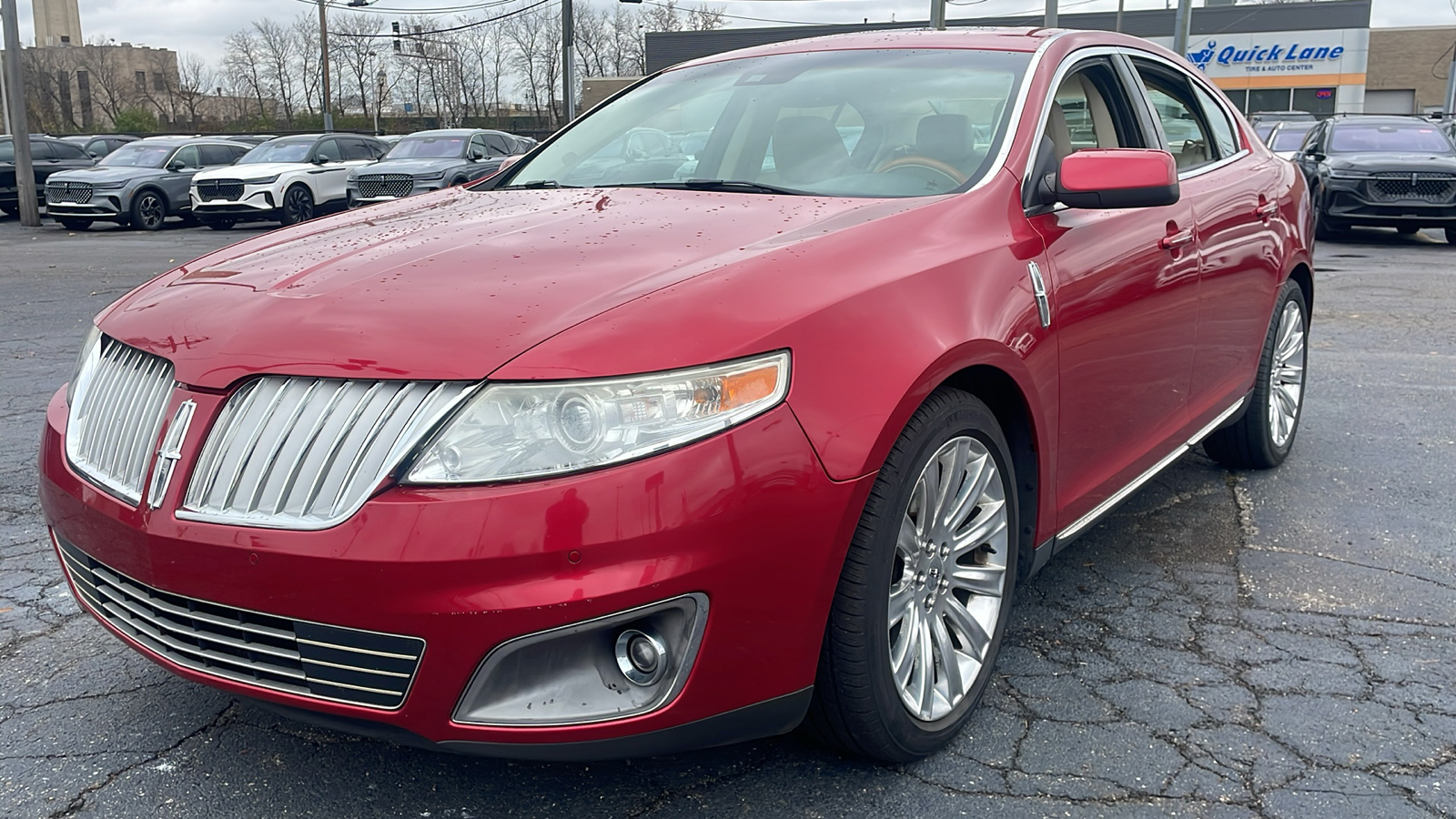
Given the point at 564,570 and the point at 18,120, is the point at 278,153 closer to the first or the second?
the point at 18,120

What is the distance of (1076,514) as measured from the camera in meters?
3.28

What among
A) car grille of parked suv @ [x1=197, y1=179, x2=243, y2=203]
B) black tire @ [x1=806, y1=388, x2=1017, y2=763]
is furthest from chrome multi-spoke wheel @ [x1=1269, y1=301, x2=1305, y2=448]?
car grille of parked suv @ [x1=197, y1=179, x2=243, y2=203]

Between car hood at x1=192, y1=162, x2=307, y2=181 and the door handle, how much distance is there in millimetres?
18603

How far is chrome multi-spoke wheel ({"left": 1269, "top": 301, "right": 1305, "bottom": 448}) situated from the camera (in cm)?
486

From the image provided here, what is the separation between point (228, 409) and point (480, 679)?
675 millimetres

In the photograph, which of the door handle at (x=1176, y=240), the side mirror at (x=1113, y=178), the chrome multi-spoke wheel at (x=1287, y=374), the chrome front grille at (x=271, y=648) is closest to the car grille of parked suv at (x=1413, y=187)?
the chrome multi-spoke wheel at (x=1287, y=374)

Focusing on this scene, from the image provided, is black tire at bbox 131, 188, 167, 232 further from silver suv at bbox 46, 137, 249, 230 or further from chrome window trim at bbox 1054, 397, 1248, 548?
chrome window trim at bbox 1054, 397, 1248, 548

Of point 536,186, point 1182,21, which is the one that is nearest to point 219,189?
point 536,186

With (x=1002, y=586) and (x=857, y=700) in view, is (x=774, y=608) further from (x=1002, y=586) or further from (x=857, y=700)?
(x=1002, y=586)

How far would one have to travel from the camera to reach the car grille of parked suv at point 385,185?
18.5m

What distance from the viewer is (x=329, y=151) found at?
69.9ft

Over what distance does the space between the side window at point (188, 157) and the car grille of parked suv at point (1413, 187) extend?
18.4m

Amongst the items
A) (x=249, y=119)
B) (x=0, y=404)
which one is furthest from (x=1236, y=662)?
(x=249, y=119)

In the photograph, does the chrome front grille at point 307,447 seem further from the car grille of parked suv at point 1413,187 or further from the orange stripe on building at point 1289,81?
the orange stripe on building at point 1289,81
